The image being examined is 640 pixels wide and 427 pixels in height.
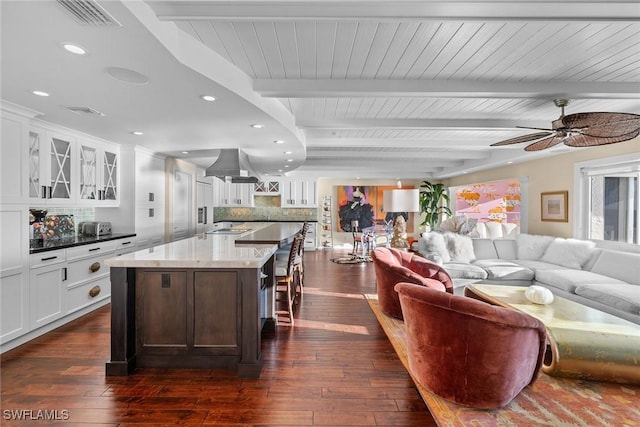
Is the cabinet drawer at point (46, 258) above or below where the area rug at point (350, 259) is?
above

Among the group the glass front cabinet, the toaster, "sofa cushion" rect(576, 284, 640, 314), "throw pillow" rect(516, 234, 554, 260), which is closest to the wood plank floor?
the toaster

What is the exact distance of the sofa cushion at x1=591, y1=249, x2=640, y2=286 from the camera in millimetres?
3497

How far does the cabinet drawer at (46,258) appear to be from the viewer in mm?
2990

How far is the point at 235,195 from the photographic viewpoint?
362 inches

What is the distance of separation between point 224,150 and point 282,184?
453 centimetres

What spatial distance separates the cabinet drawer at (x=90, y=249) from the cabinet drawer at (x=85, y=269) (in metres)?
0.05

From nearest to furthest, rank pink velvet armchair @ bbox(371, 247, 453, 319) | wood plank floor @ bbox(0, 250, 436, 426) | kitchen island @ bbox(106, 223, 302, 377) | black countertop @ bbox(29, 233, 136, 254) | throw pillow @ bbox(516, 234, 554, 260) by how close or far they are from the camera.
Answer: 1. wood plank floor @ bbox(0, 250, 436, 426)
2. kitchen island @ bbox(106, 223, 302, 377)
3. black countertop @ bbox(29, 233, 136, 254)
4. pink velvet armchair @ bbox(371, 247, 453, 319)
5. throw pillow @ bbox(516, 234, 554, 260)

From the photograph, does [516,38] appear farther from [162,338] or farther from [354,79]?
[162,338]

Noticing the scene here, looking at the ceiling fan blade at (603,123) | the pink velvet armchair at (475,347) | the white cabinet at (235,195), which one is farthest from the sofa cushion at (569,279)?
the white cabinet at (235,195)

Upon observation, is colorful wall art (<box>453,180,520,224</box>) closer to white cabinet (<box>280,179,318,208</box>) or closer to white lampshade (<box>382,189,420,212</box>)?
white lampshade (<box>382,189,420,212</box>)

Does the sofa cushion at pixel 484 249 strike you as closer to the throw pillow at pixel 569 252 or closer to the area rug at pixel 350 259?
the throw pillow at pixel 569 252

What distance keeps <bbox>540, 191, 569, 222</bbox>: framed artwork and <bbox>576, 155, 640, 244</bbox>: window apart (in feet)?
0.70

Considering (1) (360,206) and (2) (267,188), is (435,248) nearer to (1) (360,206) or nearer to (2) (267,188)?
(1) (360,206)

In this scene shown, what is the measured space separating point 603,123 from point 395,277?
2187mm
